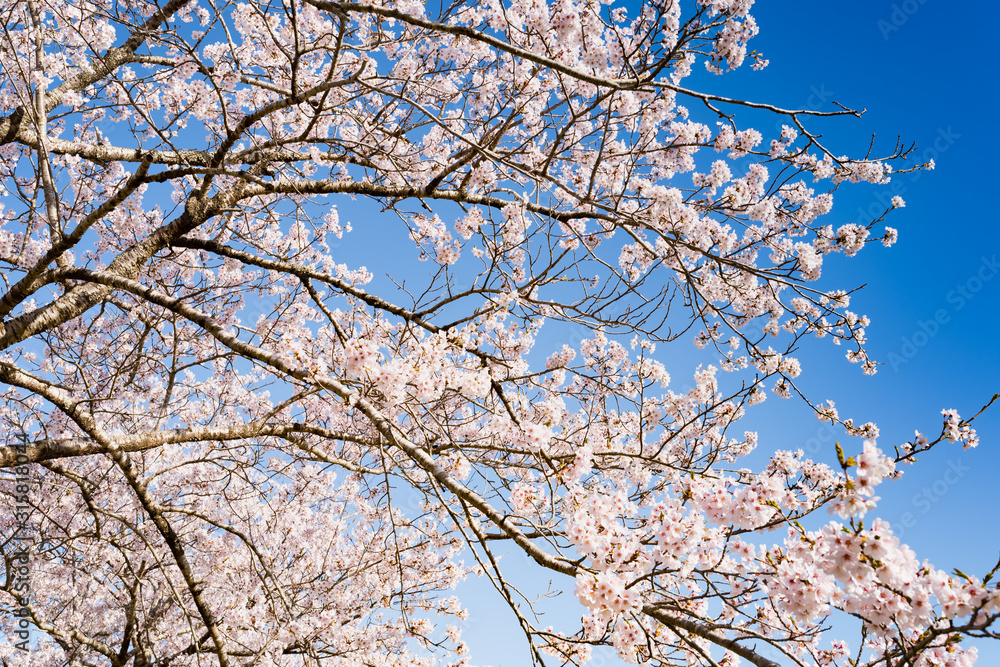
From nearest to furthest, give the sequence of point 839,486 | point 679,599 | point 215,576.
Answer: point 839,486 → point 679,599 → point 215,576

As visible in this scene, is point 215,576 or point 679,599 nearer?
point 679,599

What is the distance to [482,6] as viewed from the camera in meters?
5.10

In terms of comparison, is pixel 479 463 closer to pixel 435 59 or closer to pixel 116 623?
pixel 435 59

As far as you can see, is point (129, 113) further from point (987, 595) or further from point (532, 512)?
point (987, 595)

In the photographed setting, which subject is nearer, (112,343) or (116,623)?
(112,343)

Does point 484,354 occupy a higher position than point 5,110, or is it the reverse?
point 5,110

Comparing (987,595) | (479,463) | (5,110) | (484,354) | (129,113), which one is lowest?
(987,595)

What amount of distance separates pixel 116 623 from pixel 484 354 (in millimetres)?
7293

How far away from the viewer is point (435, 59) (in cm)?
519

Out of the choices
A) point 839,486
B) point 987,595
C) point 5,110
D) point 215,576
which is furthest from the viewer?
point 215,576

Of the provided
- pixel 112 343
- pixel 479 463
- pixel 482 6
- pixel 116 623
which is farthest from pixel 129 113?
pixel 116 623

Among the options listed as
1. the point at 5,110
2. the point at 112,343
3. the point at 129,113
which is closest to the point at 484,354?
the point at 112,343

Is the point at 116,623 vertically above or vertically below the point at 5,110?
below

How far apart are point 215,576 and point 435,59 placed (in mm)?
6842
